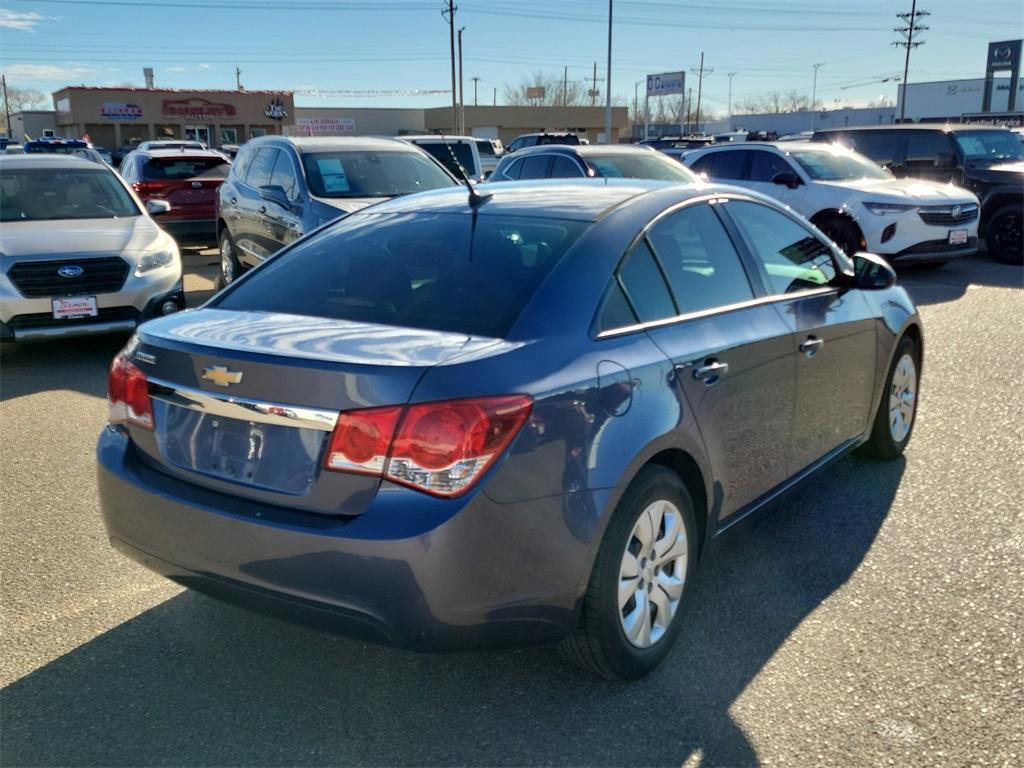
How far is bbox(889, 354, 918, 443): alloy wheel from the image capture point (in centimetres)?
515

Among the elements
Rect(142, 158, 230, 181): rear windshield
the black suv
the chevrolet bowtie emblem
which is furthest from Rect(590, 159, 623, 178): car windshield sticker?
the chevrolet bowtie emblem

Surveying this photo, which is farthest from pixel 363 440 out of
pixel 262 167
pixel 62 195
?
pixel 262 167

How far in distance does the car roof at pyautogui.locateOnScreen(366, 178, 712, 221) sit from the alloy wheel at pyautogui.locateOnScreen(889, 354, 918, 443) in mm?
1869

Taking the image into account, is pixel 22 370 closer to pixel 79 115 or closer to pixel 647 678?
pixel 647 678

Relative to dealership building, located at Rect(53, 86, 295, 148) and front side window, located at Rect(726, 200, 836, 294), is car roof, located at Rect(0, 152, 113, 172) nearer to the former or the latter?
front side window, located at Rect(726, 200, 836, 294)

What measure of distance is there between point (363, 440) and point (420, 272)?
3.38 feet

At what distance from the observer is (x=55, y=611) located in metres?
3.68

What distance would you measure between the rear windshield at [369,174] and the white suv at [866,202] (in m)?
5.04

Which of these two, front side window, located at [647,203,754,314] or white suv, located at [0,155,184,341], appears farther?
white suv, located at [0,155,184,341]

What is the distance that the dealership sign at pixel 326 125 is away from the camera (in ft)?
234

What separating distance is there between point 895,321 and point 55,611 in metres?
4.18

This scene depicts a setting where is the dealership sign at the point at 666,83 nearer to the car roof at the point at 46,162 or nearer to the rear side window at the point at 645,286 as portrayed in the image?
the car roof at the point at 46,162

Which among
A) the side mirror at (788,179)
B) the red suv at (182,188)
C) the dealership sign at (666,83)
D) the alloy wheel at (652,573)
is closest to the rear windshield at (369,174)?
the side mirror at (788,179)

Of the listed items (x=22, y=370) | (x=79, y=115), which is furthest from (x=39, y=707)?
(x=79, y=115)
